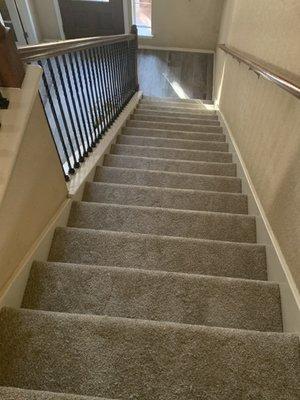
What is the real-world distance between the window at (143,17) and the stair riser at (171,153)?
487cm

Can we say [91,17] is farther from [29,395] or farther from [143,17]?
[29,395]

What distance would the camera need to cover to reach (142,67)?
232 inches

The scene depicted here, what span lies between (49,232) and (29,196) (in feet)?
0.85

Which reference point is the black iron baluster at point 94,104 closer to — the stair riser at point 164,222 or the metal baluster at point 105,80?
the metal baluster at point 105,80

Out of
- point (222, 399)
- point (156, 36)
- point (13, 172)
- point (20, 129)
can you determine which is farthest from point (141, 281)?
point (156, 36)

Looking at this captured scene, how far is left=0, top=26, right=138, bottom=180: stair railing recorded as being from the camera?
3.54 feet

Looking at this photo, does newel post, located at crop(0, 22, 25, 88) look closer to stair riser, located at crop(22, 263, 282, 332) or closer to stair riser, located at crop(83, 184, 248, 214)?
stair riser, located at crop(22, 263, 282, 332)

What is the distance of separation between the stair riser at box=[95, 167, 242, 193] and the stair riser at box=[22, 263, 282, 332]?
0.96 meters

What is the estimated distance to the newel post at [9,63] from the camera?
0.97m

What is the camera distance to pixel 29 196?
1194mm

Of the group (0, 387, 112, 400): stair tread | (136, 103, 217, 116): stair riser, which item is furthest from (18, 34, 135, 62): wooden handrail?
(136, 103, 217, 116): stair riser

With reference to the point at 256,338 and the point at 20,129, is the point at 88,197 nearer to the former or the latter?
the point at 20,129

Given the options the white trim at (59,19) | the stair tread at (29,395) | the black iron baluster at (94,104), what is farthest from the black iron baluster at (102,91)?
the white trim at (59,19)

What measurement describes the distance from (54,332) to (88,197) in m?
1.01
